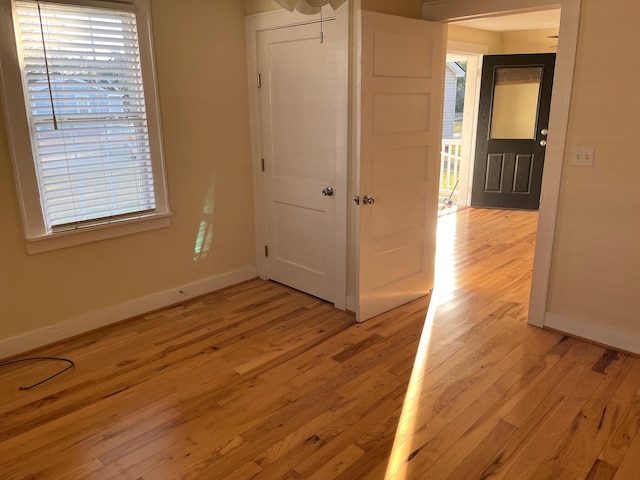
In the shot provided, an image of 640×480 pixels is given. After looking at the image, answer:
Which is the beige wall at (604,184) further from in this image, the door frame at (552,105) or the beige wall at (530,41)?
the beige wall at (530,41)

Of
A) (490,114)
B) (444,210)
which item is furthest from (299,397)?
(490,114)

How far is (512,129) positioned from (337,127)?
3.95 meters

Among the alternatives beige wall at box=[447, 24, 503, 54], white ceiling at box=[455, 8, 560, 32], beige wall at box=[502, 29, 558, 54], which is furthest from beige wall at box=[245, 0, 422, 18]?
beige wall at box=[502, 29, 558, 54]

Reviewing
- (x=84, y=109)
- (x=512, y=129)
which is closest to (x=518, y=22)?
(x=512, y=129)

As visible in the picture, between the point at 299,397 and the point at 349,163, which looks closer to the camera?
the point at 299,397

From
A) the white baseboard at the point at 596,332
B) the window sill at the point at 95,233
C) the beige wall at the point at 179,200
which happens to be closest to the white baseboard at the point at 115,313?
the beige wall at the point at 179,200

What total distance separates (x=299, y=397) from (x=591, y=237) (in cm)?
193

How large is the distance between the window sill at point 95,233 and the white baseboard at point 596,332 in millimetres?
2682

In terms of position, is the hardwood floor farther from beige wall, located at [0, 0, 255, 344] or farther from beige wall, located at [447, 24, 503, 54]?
beige wall, located at [447, 24, 503, 54]

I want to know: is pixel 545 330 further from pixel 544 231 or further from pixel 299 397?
pixel 299 397

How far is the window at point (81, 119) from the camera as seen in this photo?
2.72 metres

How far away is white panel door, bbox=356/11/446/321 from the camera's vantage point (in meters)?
2.98

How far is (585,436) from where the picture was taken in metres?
2.22

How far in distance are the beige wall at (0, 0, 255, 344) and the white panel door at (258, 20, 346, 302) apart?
231 mm
